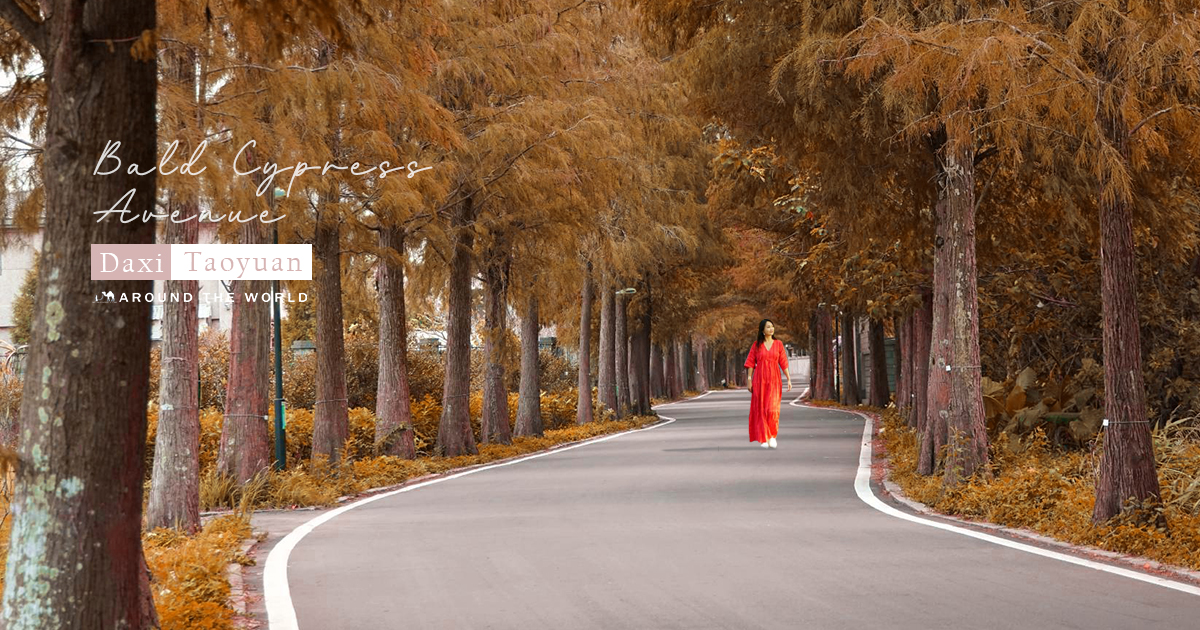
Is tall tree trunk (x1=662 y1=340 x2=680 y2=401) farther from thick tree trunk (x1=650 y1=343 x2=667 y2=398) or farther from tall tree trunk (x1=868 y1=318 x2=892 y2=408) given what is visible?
tall tree trunk (x1=868 y1=318 x2=892 y2=408)

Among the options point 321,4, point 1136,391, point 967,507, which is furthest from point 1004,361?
point 321,4

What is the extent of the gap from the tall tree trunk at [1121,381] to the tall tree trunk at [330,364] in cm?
1205

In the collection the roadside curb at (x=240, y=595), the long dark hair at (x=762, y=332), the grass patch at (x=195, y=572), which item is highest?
the long dark hair at (x=762, y=332)

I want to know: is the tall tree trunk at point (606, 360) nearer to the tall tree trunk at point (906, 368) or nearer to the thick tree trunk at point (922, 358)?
the tall tree trunk at point (906, 368)

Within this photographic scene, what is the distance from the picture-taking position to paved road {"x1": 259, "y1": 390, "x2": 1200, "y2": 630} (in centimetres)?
869

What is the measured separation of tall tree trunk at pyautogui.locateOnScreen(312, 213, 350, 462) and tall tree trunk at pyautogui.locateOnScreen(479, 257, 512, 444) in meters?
8.45

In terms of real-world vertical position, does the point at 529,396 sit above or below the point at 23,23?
below

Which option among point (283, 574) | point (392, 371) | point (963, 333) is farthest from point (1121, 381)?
point (392, 371)

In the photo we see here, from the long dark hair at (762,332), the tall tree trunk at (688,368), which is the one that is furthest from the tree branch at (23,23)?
the tall tree trunk at (688,368)

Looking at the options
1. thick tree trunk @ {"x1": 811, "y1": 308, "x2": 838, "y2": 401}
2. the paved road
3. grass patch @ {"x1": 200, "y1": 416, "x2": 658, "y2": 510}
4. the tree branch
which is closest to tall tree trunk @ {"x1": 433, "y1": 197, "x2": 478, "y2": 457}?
grass patch @ {"x1": 200, "y1": 416, "x2": 658, "y2": 510}

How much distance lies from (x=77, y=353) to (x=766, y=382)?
13502mm

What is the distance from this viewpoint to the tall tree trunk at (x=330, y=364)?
2122 cm

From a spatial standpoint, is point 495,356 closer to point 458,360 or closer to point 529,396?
point 458,360

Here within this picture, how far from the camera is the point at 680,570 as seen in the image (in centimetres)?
1084
